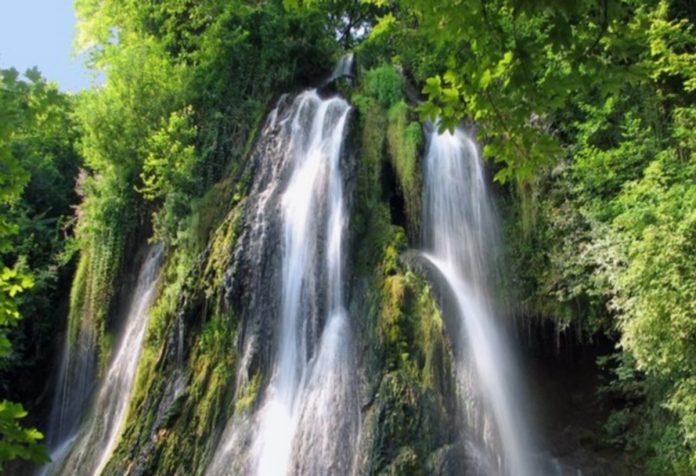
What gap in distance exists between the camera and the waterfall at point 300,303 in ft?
25.7

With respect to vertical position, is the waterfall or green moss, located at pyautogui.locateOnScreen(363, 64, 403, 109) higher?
green moss, located at pyautogui.locateOnScreen(363, 64, 403, 109)

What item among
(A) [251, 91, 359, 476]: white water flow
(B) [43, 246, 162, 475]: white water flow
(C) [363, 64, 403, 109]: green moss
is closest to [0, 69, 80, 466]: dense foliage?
(B) [43, 246, 162, 475]: white water flow

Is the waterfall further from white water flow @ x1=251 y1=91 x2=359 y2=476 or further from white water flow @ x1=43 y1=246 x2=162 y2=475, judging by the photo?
white water flow @ x1=43 y1=246 x2=162 y2=475

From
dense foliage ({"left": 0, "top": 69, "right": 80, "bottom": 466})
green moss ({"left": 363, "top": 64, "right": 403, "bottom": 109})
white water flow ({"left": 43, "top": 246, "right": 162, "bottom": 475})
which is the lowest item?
white water flow ({"left": 43, "top": 246, "right": 162, "bottom": 475})

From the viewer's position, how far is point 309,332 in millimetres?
9125

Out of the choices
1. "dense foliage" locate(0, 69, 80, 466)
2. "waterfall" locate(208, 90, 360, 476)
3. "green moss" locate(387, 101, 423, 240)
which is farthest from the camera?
"dense foliage" locate(0, 69, 80, 466)

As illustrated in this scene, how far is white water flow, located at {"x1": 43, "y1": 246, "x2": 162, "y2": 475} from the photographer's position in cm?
1048

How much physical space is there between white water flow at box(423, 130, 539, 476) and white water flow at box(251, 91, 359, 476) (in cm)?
165

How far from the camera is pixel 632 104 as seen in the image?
11.1 metres

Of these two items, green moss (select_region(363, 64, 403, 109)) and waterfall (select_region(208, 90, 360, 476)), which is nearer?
waterfall (select_region(208, 90, 360, 476))

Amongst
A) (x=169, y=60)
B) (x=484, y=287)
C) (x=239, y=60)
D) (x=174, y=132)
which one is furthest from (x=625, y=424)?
(x=169, y=60)

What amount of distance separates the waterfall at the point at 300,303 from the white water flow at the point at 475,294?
5.50 feet

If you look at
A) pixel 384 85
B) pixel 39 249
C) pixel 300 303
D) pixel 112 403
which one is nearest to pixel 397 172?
pixel 384 85

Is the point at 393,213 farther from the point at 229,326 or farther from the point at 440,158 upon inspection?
the point at 229,326
